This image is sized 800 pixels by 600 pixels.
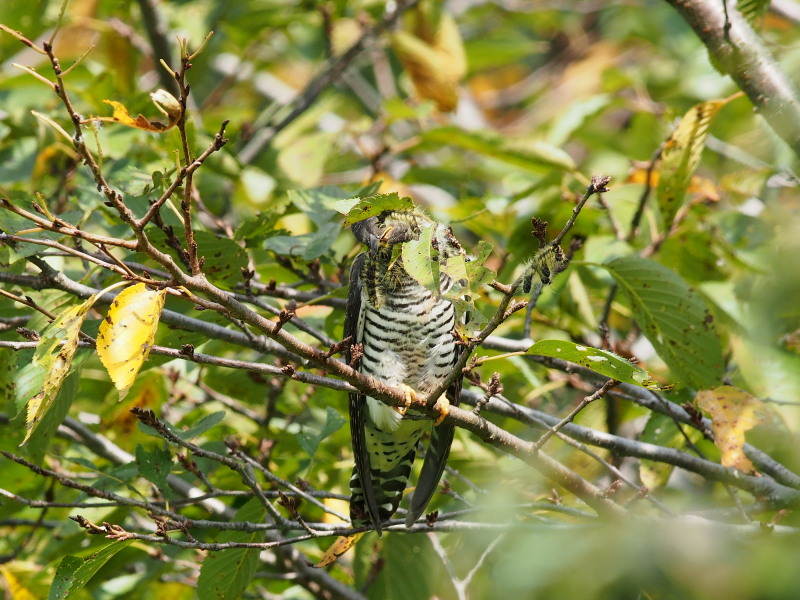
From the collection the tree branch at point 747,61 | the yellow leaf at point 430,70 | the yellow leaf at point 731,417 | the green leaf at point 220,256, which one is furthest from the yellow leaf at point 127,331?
the yellow leaf at point 430,70

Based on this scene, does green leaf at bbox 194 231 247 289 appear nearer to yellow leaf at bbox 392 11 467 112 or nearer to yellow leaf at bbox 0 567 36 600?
yellow leaf at bbox 0 567 36 600

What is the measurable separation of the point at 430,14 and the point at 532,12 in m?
1.67

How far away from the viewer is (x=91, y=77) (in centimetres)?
416

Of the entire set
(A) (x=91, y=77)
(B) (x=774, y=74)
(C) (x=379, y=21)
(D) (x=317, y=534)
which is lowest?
(D) (x=317, y=534)

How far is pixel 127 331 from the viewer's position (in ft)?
5.23

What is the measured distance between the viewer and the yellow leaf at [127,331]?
5.22 feet

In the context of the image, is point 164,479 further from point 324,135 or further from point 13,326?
point 324,135

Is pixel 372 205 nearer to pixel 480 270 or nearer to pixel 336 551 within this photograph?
pixel 480 270

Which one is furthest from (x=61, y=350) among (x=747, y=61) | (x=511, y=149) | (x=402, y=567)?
(x=511, y=149)

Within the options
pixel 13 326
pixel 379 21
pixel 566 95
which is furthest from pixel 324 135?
pixel 566 95

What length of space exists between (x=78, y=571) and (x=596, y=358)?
4.70ft

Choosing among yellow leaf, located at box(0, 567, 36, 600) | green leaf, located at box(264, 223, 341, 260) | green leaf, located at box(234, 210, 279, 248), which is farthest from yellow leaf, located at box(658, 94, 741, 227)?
yellow leaf, located at box(0, 567, 36, 600)

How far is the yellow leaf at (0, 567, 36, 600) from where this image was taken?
314cm

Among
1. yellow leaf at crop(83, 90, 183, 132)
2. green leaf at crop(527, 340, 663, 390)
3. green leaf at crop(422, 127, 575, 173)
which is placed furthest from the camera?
green leaf at crop(422, 127, 575, 173)
